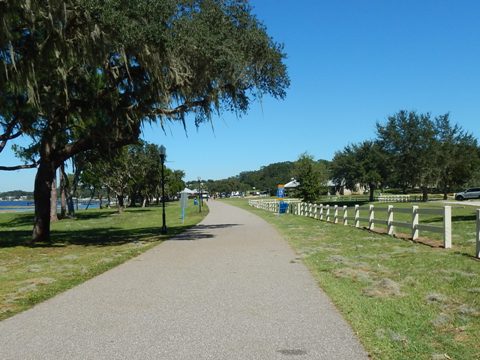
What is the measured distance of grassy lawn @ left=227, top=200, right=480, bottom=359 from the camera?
5.29 m

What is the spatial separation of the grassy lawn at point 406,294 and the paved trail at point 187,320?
0.32 metres

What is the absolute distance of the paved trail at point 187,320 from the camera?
5172mm

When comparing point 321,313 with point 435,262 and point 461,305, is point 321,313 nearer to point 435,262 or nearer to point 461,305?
point 461,305

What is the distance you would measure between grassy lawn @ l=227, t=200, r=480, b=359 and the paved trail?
316 millimetres

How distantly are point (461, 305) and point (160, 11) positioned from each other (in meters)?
11.4

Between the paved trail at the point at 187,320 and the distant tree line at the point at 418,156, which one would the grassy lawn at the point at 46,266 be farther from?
the distant tree line at the point at 418,156

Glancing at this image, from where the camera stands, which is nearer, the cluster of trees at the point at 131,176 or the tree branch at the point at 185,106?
the tree branch at the point at 185,106

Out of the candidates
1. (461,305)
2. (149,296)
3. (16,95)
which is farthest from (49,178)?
(461,305)

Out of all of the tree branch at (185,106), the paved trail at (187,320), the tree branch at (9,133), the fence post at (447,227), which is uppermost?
the tree branch at (185,106)

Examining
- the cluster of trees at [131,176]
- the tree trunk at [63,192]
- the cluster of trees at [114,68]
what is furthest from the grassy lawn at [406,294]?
the cluster of trees at [131,176]

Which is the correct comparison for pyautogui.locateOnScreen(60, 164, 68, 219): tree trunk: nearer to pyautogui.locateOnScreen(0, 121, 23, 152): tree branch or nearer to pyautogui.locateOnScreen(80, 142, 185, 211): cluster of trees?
pyautogui.locateOnScreen(80, 142, 185, 211): cluster of trees

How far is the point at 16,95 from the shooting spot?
14.8 m

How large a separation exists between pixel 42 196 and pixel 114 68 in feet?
20.6

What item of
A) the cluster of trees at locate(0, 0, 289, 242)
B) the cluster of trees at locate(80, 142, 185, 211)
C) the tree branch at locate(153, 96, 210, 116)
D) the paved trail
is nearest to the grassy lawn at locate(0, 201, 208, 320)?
the paved trail
